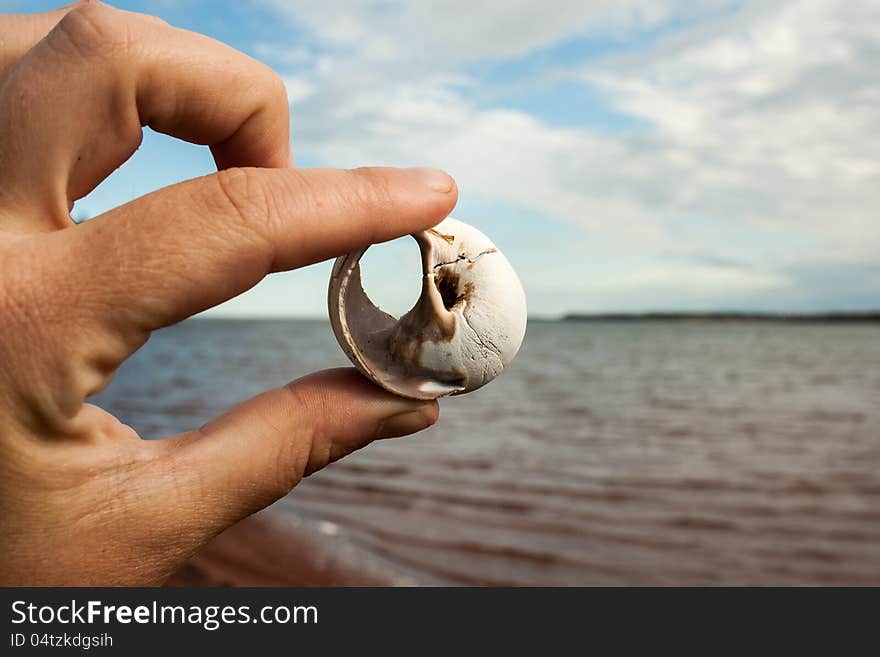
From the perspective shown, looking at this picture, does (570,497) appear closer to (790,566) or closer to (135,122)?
(790,566)

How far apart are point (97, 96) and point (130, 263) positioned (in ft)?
1.64

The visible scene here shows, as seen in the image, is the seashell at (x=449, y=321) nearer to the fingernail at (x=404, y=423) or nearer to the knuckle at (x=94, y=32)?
the fingernail at (x=404, y=423)

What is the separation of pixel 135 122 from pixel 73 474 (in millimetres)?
891

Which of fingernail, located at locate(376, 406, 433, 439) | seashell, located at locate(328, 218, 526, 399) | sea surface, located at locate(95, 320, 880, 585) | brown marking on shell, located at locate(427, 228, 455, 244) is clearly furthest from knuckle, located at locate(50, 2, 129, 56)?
sea surface, located at locate(95, 320, 880, 585)

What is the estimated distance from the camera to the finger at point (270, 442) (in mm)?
1777

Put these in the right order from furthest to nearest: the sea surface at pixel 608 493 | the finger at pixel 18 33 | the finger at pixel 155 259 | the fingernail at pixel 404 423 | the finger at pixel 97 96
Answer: the sea surface at pixel 608 493, the fingernail at pixel 404 423, the finger at pixel 18 33, the finger at pixel 97 96, the finger at pixel 155 259

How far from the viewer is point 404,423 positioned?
2197mm

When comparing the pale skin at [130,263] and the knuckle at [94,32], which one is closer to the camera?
the pale skin at [130,263]

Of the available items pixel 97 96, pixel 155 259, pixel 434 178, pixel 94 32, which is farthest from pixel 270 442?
pixel 94 32

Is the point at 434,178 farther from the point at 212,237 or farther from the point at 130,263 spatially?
the point at 130,263

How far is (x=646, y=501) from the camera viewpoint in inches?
276

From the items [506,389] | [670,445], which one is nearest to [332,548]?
[670,445]

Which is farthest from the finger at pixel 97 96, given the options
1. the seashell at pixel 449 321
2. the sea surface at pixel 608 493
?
the sea surface at pixel 608 493

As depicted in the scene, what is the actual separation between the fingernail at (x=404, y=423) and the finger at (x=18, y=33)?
1.57m
